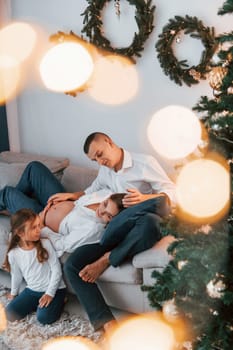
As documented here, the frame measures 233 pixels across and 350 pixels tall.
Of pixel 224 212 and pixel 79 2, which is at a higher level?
pixel 79 2

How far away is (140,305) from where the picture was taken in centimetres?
243

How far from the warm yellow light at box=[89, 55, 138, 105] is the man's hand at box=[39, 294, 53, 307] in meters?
1.65

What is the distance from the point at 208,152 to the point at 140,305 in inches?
52.5

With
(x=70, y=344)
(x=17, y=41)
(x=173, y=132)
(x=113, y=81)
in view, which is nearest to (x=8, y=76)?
(x=17, y=41)

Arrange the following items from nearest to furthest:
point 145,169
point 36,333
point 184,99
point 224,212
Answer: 1. point 224,212
2. point 36,333
3. point 145,169
4. point 184,99

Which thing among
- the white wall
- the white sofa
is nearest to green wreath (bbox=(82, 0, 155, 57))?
the white wall

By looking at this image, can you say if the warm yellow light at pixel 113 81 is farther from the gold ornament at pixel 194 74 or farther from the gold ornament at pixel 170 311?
the gold ornament at pixel 170 311

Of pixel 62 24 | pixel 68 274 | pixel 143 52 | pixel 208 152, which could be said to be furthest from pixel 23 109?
pixel 208 152

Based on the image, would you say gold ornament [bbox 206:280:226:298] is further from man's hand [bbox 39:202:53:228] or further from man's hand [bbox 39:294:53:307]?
man's hand [bbox 39:202:53:228]

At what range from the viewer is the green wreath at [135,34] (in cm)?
315

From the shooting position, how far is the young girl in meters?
2.49

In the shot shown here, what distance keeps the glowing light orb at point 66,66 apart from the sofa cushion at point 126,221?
1.54 meters

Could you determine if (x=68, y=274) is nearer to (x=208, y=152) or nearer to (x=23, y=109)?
(x=208, y=152)

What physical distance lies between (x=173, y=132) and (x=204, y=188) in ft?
6.42
